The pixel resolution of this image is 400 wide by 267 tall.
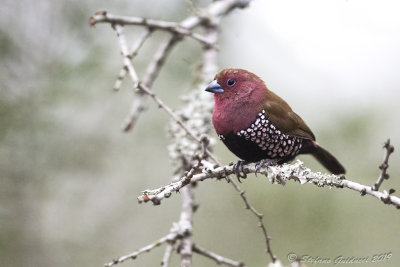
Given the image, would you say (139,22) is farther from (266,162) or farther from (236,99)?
(266,162)

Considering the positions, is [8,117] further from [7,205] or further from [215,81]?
[215,81]

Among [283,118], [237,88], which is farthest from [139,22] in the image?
[283,118]

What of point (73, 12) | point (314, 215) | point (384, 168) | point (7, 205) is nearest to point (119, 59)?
point (73, 12)

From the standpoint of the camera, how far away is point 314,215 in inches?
186

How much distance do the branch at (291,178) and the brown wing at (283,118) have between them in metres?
0.36

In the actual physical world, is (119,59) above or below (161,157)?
above

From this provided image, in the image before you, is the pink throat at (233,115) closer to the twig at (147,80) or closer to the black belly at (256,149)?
the black belly at (256,149)

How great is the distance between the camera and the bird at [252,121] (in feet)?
10.00

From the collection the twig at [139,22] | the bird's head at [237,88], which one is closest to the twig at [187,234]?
the bird's head at [237,88]

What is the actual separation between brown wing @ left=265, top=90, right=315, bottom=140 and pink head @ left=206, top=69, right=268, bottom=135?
5cm

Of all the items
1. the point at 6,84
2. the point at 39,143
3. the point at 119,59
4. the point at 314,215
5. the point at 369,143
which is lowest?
the point at 314,215

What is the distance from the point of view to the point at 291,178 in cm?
238

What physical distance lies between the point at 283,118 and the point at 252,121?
0.21 metres

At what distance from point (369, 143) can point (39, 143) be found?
296 centimetres
